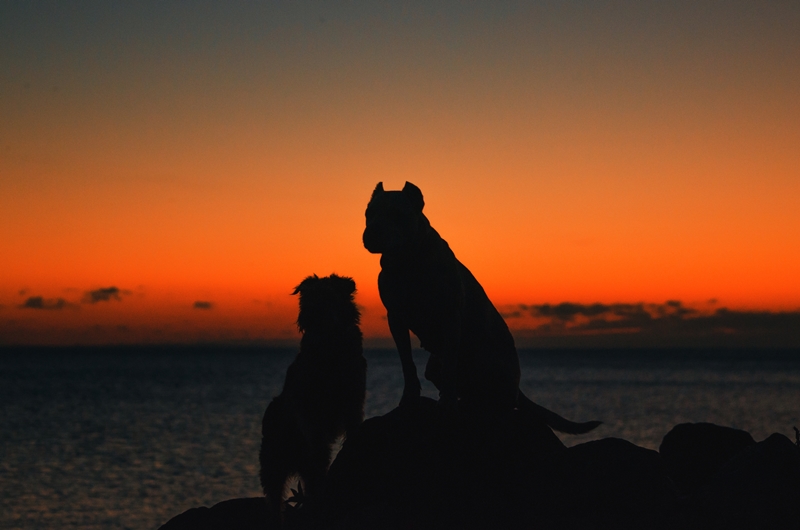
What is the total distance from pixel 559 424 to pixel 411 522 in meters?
2.02

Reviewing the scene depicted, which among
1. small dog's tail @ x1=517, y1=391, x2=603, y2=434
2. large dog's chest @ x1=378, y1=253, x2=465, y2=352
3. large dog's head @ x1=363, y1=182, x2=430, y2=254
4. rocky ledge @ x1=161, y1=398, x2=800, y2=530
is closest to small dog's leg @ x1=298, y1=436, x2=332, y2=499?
rocky ledge @ x1=161, y1=398, x2=800, y2=530

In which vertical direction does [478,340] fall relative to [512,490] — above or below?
above

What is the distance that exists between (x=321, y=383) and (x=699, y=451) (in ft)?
22.0

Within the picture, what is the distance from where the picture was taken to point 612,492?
790cm

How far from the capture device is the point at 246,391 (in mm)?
80938

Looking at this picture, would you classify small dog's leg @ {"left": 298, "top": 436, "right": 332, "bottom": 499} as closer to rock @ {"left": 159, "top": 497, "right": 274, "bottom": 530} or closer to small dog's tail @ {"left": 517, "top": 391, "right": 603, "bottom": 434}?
rock @ {"left": 159, "top": 497, "right": 274, "bottom": 530}

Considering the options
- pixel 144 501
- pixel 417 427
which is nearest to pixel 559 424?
pixel 417 427

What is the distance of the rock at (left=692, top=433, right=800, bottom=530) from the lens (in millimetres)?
7805

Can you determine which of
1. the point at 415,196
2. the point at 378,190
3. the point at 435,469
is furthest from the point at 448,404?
the point at 378,190

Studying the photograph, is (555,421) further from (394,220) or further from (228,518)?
(228,518)

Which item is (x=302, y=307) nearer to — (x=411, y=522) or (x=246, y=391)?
(x=411, y=522)

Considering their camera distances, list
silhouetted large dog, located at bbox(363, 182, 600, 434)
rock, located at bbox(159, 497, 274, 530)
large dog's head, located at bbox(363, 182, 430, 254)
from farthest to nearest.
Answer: rock, located at bbox(159, 497, 274, 530)
silhouetted large dog, located at bbox(363, 182, 600, 434)
large dog's head, located at bbox(363, 182, 430, 254)

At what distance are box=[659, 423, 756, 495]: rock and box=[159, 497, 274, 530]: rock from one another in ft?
19.9

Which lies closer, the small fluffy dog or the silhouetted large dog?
the silhouetted large dog
